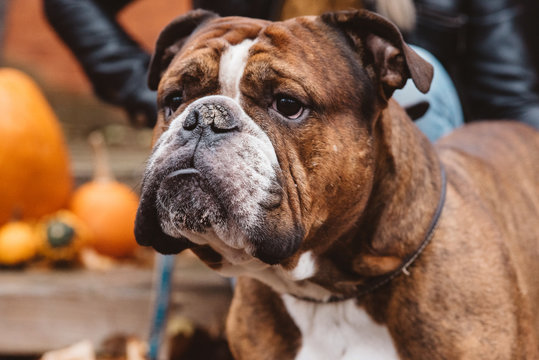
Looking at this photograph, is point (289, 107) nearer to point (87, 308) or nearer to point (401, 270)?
point (401, 270)

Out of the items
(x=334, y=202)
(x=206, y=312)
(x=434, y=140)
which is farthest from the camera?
(x=206, y=312)

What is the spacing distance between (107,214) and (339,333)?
8.09 feet

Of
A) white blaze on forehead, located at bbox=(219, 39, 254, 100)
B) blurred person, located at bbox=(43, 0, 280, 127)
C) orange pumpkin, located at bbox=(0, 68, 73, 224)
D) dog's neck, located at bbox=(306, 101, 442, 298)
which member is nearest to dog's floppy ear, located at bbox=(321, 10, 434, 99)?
dog's neck, located at bbox=(306, 101, 442, 298)

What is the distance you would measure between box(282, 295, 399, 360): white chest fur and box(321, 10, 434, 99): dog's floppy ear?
739 millimetres

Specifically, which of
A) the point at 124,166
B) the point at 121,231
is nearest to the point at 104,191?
the point at 121,231

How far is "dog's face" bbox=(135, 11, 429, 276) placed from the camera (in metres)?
1.89

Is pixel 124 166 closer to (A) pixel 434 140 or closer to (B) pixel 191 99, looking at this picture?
(A) pixel 434 140

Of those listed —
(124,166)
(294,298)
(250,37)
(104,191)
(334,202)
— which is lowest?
(124,166)

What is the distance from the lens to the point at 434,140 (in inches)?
122

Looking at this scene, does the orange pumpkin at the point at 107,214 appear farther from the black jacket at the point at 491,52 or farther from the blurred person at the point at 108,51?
the black jacket at the point at 491,52

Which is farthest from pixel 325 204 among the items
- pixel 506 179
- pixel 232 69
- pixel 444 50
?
pixel 444 50

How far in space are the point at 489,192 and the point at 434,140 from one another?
519 mm

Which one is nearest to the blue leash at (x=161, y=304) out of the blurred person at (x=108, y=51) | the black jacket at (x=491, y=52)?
the blurred person at (x=108, y=51)

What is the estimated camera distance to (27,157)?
4363mm
